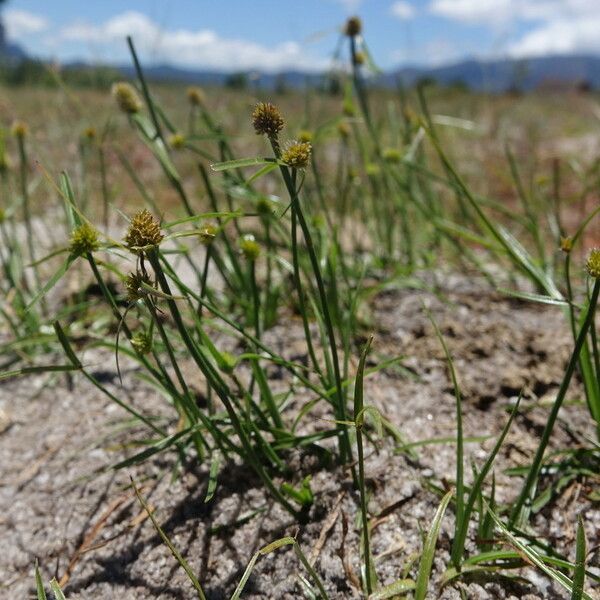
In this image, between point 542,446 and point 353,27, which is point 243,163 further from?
point 353,27

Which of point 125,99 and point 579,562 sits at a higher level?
point 125,99

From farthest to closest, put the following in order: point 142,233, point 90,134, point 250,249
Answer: point 90,134 < point 250,249 < point 142,233

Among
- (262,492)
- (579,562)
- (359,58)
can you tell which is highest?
(359,58)

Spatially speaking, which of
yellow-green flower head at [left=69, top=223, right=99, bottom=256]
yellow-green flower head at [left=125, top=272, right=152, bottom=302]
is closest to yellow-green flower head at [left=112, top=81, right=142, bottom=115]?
yellow-green flower head at [left=69, top=223, right=99, bottom=256]

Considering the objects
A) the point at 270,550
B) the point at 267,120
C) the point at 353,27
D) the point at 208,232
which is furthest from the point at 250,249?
the point at 353,27

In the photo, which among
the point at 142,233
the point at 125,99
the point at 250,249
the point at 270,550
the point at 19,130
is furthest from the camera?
the point at 19,130

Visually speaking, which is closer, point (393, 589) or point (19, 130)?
point (393, 589)

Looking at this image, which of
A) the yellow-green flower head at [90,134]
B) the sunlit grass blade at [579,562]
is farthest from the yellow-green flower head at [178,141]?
the sunlit grass blade at [579,562]
